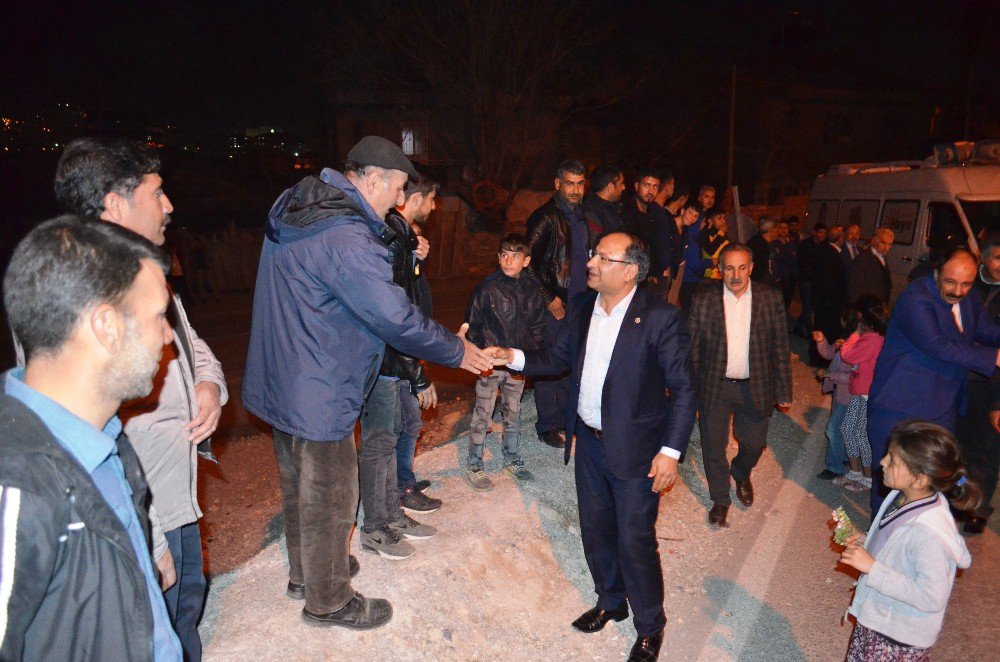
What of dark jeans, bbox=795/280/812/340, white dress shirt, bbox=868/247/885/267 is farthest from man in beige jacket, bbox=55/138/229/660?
dark jeans, bbox=795/280/812/340

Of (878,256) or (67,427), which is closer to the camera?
(67,427)

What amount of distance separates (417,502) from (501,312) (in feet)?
5.10

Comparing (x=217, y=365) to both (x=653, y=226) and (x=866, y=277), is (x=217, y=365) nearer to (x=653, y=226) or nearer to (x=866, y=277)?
(x=653, y=226)

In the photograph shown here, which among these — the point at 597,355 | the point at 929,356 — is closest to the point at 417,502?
the point at 597,355

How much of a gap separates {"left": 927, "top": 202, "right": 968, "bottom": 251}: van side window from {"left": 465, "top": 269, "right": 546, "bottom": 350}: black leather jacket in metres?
6.85

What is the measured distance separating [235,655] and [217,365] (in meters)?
1.33

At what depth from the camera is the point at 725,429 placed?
200 inches

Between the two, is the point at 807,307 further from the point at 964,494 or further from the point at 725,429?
the point at 964,494

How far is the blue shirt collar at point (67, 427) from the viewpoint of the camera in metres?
1.44

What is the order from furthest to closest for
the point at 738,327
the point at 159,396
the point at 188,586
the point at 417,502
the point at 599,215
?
the point at 599,215 < the point at 738,327 < the point at 417,502 < the point at 188,586 < the point at 159,396

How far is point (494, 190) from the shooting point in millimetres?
20656

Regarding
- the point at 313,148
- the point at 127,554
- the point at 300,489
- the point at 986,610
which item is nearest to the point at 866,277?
the point at 986,610

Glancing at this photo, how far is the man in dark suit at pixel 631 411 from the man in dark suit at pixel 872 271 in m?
5.99

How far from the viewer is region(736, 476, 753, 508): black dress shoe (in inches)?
211
